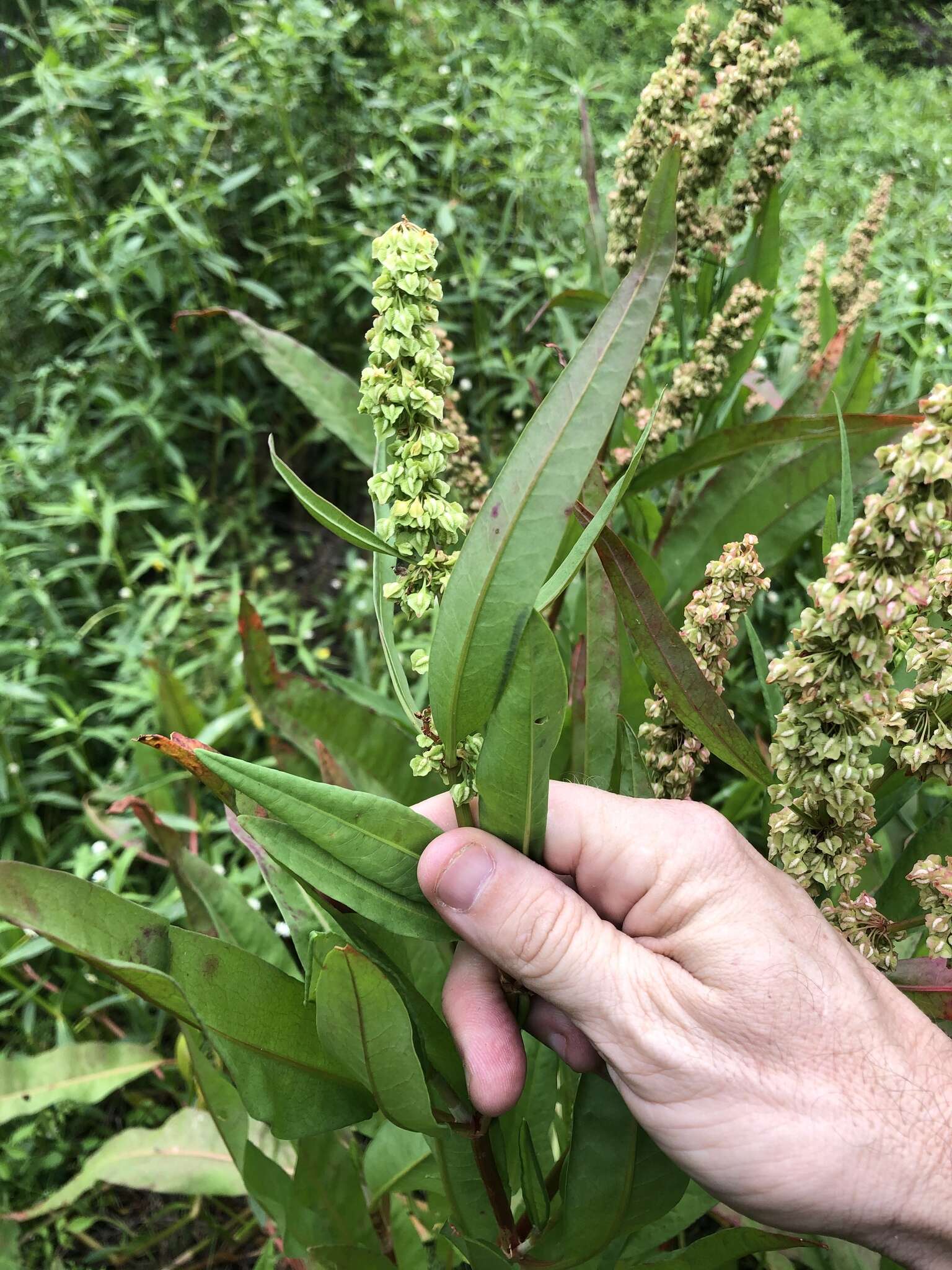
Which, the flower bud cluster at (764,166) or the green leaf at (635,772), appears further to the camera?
the flower bud cluster at (764,166)

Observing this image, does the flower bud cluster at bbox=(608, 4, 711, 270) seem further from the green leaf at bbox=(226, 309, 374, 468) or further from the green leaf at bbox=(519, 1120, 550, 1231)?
the green leaf at bbox=(519, 1120, 550, 1231)

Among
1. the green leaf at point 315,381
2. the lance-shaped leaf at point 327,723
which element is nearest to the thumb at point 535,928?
the lance-shaped leaf at point 327,723

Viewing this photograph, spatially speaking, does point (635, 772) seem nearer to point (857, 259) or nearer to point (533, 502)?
point (533, 502)

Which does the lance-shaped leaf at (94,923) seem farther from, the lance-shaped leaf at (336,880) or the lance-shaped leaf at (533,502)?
the lance-shaped leaf at (533,502)

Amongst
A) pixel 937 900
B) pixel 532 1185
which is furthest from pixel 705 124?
pixel 532 1185

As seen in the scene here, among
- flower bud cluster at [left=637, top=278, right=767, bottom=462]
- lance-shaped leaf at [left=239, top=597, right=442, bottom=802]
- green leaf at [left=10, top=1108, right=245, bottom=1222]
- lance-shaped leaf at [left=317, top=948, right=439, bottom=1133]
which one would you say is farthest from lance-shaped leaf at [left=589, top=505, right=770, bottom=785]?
green leaf at [left=10, top=1108, right=245, bottom=1222]
